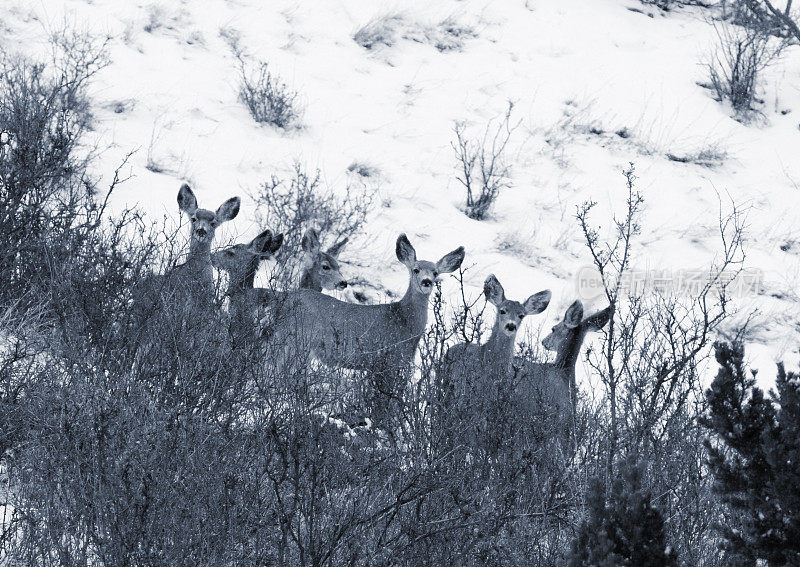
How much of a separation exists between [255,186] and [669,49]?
8229 mm

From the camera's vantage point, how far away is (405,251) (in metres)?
9.84

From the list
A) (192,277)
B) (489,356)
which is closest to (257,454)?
(192,277)

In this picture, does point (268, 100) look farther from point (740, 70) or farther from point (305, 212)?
point (740, 70)

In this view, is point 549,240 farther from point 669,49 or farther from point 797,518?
point 797,518

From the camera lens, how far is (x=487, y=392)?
7098mm

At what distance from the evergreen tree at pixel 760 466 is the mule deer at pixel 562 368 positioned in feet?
9.53

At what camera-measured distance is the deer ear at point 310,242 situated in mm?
10133

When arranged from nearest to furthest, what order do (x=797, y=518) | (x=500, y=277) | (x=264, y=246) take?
(x=797, y=518)
(x=264, y=246)
(x=500, y=277)

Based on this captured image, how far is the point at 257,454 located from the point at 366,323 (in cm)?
351

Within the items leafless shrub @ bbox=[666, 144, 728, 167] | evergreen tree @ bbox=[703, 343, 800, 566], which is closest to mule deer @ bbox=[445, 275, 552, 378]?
evergreen tree @ bbox=[703, 343, 800, 566]

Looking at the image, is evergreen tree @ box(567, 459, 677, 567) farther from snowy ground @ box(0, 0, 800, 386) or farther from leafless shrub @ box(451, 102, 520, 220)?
leafless shrub @ box(451, 102, 520, 220)

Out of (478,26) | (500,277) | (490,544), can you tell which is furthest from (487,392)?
(478,26)

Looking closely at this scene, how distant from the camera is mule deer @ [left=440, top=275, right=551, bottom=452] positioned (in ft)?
22.1

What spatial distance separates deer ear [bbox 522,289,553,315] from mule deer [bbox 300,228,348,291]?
68.7 inches
